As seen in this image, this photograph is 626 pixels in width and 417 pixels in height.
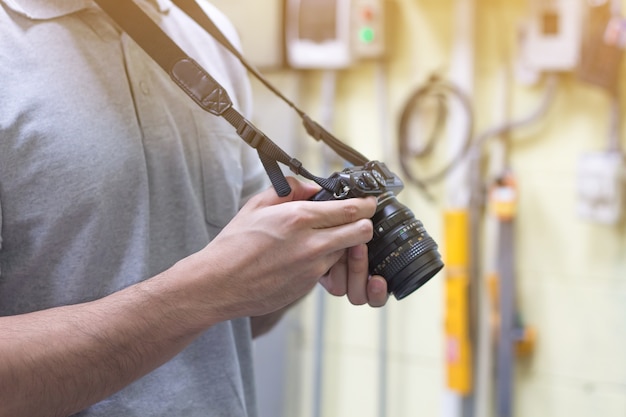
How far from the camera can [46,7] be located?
82 centimetres

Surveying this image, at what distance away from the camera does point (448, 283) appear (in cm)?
183

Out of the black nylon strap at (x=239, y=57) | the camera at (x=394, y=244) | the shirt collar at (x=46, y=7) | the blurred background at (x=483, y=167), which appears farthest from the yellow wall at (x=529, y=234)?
the shirt collar at (x=46, y=7)

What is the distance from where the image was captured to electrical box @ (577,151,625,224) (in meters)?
1.67

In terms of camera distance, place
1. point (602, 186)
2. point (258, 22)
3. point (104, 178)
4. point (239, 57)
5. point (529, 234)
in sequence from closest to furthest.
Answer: point (104, 178), point (239, 57), point (602, 186), point (529, 234), point (258, 22)

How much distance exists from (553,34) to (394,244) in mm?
1134

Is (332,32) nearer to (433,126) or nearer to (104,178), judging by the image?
(433,126)

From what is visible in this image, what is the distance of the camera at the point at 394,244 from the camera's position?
0.76 m

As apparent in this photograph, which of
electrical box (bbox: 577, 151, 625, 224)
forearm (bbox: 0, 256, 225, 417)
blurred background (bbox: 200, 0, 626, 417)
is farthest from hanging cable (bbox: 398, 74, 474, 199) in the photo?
forearm (bbox: 0, 256, 225, 417)

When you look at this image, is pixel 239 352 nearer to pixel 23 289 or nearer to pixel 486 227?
pixel 23 289

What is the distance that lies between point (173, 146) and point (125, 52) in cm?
13

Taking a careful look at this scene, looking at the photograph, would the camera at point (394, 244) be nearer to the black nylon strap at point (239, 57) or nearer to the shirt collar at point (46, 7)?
the black nylon strap at point (239, 57)

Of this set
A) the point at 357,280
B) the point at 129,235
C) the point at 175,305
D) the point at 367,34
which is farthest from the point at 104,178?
the point at 367,34

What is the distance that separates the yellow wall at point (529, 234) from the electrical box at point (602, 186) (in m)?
0.05

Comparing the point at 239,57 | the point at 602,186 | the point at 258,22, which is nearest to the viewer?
the point at 239,57
